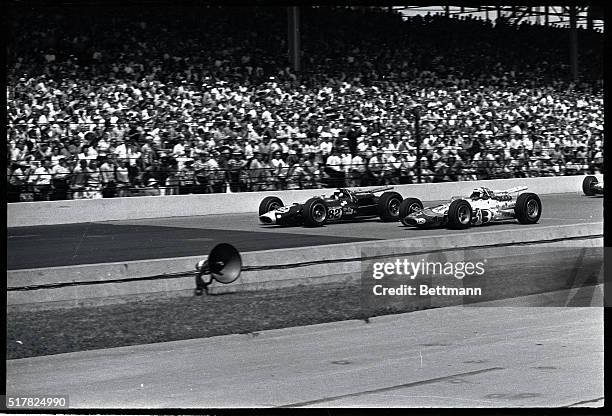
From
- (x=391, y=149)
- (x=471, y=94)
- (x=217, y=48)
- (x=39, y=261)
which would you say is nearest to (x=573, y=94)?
(x=471, y=94)

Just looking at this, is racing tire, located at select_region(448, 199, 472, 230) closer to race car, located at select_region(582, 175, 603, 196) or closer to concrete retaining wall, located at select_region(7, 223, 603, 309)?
concrete retaining wall, located at select_region(7, 223, 603, 309)

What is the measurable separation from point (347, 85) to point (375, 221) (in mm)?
2917

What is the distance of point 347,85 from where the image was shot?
1939 cm

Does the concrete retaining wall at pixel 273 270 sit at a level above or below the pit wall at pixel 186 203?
below

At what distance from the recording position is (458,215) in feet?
54.6

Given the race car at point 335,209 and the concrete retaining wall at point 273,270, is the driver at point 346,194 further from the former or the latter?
the concrete retaining wall at point 273,270

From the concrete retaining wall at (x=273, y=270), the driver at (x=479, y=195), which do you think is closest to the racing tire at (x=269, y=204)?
the driver at (x=479, y=195)

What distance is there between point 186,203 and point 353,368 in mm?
14414

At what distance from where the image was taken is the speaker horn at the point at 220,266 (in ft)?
36.3

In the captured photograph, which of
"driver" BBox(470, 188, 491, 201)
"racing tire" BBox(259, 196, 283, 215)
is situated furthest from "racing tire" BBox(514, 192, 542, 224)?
"racing tire" BBox(259, 196, 283, 215)

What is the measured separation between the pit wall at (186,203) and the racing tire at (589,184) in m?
0.14

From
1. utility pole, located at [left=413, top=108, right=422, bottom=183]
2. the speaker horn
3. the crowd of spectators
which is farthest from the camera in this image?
utility pole, located at [left=413, top=108, right=422, bottom=183]

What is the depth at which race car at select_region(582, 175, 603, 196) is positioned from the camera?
22.5 m

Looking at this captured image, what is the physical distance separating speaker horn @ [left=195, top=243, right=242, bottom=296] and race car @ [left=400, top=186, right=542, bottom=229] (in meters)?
6.30
